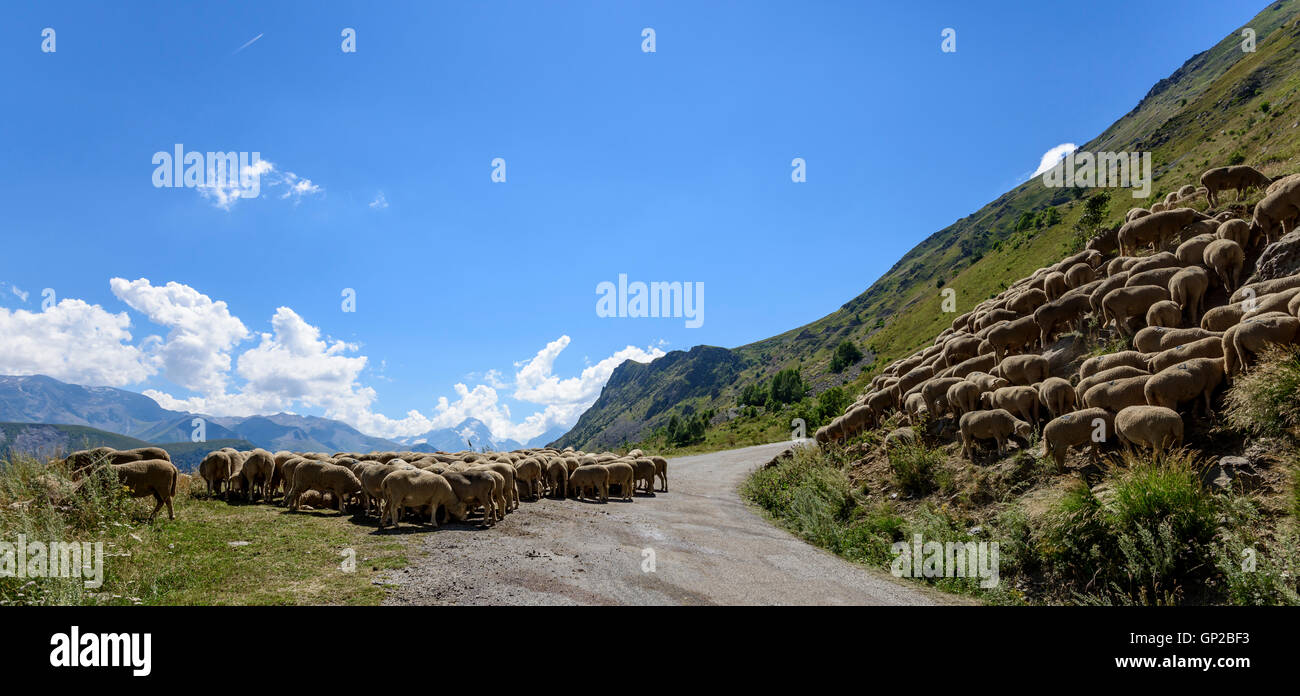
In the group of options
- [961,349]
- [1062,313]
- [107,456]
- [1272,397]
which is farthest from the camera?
[961,349]

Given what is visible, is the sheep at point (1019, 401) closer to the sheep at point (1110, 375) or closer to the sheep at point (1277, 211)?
the sheep at point (1110, 375)

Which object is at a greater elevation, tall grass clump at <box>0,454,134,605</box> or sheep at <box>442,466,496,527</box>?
tall grass clump at <box>0,454,134,605</box>

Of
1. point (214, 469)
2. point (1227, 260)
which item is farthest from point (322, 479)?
point (1227, 260)

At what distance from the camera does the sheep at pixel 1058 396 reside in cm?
1552

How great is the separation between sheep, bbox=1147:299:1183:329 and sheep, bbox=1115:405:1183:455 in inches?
236

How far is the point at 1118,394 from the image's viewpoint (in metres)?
13.3

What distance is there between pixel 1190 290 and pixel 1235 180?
11851 mm

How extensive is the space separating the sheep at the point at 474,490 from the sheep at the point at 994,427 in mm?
14677

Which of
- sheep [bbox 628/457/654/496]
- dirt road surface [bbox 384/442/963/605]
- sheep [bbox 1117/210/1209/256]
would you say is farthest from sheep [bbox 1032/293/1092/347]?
sheep [bbox 628/457/654/496]

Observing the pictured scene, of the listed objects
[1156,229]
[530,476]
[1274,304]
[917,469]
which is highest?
[1156,229]

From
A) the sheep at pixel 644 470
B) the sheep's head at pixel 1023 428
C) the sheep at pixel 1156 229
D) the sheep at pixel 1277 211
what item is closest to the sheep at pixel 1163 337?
the sheep's head at pixel 1023 428

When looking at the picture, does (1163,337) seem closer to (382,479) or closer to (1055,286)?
(1055,286)

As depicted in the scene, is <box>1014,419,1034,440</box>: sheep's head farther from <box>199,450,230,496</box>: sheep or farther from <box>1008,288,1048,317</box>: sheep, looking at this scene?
<box>199,450,230,496</box>: sheep

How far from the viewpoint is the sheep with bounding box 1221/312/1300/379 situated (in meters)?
11.6
